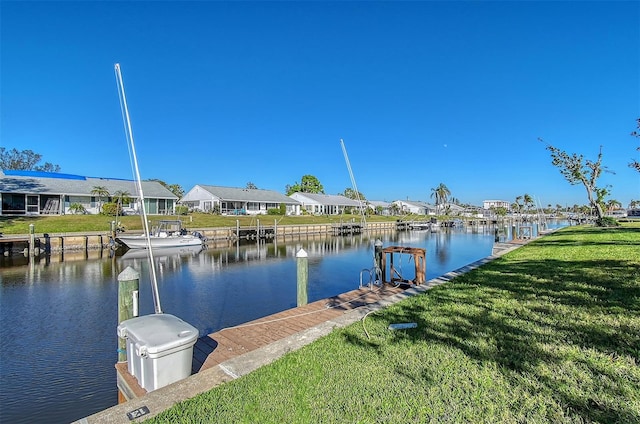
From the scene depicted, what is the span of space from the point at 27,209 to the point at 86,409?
38.4 meters

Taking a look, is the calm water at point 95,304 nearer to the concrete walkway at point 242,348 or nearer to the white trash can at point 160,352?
the concrete walkway at point 242,348

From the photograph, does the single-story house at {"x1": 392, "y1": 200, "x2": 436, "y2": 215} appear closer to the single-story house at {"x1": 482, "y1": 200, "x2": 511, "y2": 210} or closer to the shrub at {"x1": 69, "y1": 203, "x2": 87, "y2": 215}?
the single-story house at {"x1": 482, "y1": 200, "x2": 511, "y2": 210}

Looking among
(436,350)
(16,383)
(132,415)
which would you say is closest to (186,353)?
(132,415)

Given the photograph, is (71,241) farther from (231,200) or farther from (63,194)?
(231,200)

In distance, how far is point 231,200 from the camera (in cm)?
4994

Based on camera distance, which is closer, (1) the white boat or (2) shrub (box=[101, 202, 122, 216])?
(1) the white boat

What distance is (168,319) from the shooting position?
473 cm

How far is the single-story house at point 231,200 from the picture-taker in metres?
50.0

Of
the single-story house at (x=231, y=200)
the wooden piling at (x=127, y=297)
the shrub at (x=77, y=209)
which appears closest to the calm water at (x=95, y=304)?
the wooden piling at (x=127, y=297)

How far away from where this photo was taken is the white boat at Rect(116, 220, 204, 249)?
84.8ft

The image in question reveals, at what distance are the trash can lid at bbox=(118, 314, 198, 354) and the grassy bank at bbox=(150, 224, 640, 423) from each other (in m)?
0.79

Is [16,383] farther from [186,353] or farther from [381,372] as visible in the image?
[381,372]

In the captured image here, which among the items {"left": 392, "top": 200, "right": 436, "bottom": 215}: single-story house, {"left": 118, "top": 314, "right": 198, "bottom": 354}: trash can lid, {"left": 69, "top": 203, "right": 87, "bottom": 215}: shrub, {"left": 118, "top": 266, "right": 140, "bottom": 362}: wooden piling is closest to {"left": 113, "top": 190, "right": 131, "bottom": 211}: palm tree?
{"left": 69, "top": 203, "right": 87, "bottom": 215}: shrub

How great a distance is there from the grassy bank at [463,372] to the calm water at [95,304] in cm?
436
